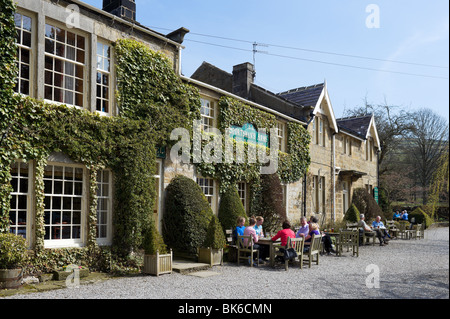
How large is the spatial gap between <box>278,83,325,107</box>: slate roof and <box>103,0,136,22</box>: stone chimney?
11086 mm

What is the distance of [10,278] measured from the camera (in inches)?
302

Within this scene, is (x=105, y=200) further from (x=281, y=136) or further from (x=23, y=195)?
(x=281, y=136)

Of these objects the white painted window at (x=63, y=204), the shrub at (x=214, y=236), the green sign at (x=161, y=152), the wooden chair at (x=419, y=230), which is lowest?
the wooden chair at (x=419, y=230)

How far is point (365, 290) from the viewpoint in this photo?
27.3 feet

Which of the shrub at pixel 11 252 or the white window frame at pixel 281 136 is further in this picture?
the white window frame at pixel 281 136

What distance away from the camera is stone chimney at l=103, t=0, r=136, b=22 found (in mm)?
12273

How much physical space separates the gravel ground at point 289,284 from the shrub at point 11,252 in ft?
2.65

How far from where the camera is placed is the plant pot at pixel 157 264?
964 centimetres

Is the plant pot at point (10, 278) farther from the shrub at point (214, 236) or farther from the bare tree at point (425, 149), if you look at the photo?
the bare tree at point (425, 149)

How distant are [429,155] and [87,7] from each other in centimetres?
4075

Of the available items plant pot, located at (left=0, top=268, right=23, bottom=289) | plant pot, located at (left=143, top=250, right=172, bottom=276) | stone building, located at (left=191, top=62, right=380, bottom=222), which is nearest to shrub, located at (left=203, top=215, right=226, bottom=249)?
plant pot, located at (left=143, top=250, right=172, bottom=276)

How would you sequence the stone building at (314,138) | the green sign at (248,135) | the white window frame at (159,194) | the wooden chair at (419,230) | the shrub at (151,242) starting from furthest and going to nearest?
the wooden chair at (419,230)
the stone building at (314,138)
the green sign at (248,135)
the white window frame at (159,194)
the shrub at (151,242)

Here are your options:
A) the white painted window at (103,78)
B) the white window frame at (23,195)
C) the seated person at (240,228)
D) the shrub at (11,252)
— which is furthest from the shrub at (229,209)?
the shrub at (11,252)

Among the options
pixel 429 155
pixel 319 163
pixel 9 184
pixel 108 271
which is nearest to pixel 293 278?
pixel 108 271
